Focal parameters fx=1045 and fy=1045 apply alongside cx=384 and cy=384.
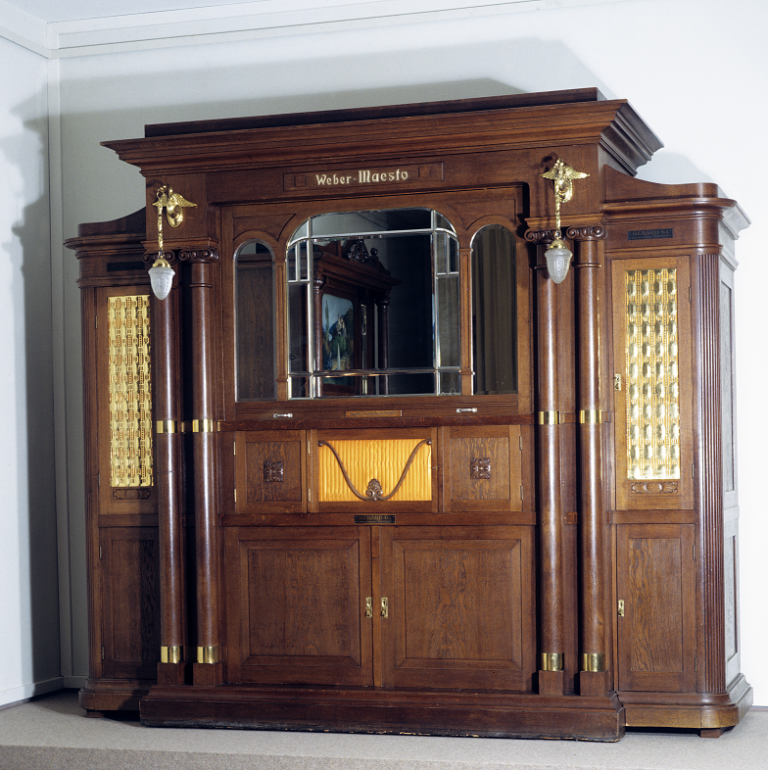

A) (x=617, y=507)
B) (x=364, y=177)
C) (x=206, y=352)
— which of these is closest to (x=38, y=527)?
(x=206, y=352)

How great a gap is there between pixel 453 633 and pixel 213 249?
1.97 meters

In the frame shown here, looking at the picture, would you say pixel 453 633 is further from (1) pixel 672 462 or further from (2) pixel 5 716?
(2) pixel 5 716

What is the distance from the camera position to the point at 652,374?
14.3 ft

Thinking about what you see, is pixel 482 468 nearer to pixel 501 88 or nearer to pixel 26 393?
pixel 501 88

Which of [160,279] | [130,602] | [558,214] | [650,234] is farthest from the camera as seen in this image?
[130,602]

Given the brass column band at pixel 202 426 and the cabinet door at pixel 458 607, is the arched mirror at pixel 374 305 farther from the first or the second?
the cabinet door at pixel 458 607

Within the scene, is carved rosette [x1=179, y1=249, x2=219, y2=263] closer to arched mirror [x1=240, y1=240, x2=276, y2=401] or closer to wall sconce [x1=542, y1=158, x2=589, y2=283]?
arched mirror [x1=240, y1=240, x2=276, y2=401]

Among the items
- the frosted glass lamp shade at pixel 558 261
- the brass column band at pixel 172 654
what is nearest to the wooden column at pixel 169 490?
the brass column band at pixel 172 654

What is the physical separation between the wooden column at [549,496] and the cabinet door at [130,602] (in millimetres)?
1786

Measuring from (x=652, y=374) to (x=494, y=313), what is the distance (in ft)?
2.31

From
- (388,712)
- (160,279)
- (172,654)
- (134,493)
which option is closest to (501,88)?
(160,279)

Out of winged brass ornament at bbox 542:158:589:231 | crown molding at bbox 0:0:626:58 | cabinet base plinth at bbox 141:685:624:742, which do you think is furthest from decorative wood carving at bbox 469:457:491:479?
crown molding at bbox 0:0:626:58

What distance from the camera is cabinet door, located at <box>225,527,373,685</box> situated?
4.50m

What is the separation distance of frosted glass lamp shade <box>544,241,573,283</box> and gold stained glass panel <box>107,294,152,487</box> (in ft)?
6.21
